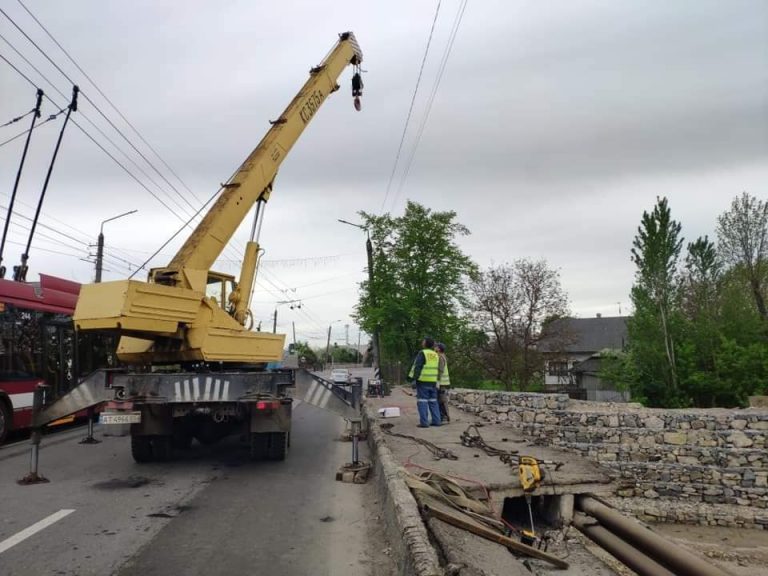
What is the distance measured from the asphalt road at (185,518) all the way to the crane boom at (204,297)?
66.8 inches

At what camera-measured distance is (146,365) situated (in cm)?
823

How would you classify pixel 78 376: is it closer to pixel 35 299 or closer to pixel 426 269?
pixel 35 299

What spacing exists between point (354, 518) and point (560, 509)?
3.41 metres

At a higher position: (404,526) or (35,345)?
(35,345)

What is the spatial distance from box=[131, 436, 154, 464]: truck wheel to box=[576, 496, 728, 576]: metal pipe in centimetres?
641

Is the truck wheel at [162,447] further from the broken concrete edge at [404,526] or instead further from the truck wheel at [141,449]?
the broken concrete edge at [404,526]

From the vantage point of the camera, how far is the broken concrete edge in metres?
3.67

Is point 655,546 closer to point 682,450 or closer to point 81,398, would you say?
point 81,398

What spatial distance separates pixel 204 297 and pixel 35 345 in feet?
19.9

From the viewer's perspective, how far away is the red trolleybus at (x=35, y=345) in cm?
1054

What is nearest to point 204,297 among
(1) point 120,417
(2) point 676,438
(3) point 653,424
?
(1) point 120,417

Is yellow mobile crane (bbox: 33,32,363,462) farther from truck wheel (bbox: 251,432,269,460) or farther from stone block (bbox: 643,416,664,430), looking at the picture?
stone block (bbox: 643,416,664,430)

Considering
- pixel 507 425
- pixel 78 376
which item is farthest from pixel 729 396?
pixel 78 376

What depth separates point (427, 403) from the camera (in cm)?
1182
